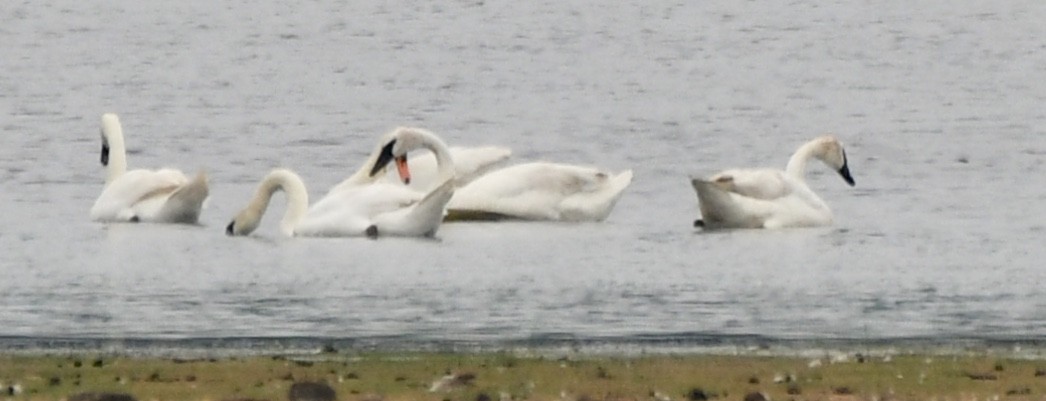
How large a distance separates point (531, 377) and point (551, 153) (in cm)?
1713

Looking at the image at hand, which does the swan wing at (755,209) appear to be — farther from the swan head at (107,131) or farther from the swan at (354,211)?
the swan head at (107,131)

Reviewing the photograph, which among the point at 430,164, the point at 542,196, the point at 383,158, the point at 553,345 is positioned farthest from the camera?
the point at 430,164

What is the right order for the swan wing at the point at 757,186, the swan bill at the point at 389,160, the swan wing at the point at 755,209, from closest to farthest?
the swan wing at the point at 755,209 < the swan wing at the point at 757,186 < the swan bill at the point at 389,160

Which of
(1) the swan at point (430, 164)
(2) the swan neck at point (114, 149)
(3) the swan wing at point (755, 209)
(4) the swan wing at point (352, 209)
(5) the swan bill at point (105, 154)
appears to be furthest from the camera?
(5) the swan bill at point (105, 154)

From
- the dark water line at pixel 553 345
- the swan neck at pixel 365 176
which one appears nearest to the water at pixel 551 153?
the dark water line at pixel 553 345

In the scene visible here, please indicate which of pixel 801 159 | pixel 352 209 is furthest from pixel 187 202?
pixel 801 159

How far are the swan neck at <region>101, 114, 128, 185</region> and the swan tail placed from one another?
157 centimetres

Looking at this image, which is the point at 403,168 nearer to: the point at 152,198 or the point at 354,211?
the point at 152,198

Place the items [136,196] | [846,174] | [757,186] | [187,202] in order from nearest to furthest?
[187,202] → [757,186] → [136,196] → [846,174]

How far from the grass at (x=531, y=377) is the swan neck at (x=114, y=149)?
1048cm

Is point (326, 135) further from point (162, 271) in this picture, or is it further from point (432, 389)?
point (432, 389)

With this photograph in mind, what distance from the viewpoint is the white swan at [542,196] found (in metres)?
21.8

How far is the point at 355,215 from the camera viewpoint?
67.0 feet

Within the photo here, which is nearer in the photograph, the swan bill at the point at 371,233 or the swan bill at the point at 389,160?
the swan bill at the point at 371,233
